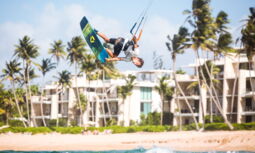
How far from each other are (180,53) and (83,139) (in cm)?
1435

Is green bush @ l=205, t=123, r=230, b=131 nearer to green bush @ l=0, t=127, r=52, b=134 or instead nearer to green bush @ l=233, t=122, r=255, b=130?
green bush @ l=233, t=122, r=255, b=130

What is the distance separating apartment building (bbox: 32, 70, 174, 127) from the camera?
58784 millimetres

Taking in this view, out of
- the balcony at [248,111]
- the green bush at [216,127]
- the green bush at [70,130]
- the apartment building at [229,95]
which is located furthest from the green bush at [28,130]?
the balcony at [248,111]

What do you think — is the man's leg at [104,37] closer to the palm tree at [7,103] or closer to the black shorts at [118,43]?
the black shorts at [118,43]

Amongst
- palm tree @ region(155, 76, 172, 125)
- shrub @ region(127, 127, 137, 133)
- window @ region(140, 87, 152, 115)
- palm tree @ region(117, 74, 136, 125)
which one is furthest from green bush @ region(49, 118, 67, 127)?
shrub @ region(127, 127, 137, 133)

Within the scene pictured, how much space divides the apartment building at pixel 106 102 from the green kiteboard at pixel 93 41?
4363cm

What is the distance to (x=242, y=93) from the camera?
165 feet

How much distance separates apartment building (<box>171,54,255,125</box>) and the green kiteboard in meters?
34.7

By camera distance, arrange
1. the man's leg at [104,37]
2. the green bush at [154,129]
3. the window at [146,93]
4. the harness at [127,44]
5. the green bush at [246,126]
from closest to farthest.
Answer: the harness at [127,44]
the man's leg at [104,37]
the green bush at [246,126]
the green bush at [154,129]
the window at [146,93]

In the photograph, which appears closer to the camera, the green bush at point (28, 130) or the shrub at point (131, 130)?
the shrub at point (131, 130)

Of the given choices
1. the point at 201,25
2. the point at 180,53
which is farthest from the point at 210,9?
the point at 180,53

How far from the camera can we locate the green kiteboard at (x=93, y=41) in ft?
41.0

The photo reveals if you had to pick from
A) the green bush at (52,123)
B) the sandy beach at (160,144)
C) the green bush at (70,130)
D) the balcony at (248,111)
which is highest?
the balcony at (248,111)

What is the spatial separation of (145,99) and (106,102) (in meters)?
5.93
